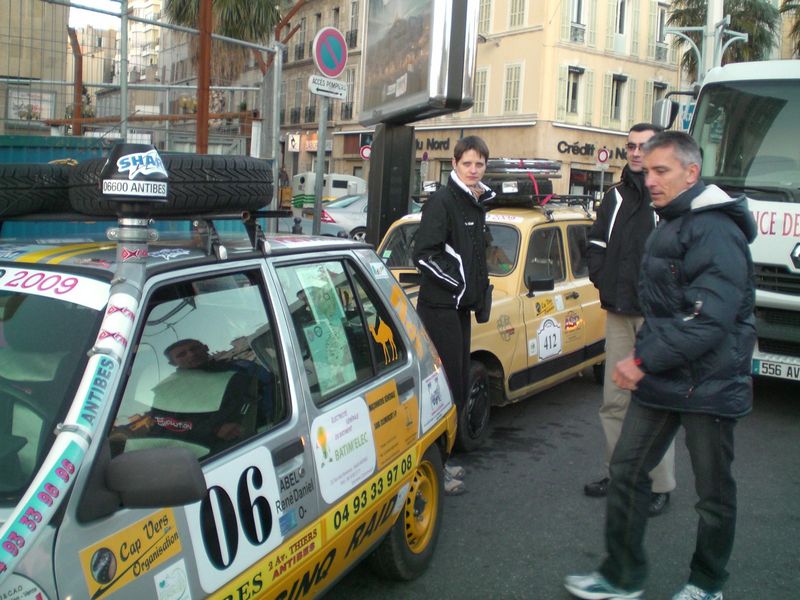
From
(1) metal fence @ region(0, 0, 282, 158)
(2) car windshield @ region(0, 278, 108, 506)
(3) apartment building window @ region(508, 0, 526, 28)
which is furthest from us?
(3) apartment building window @ region(508, 0, 526, 28)

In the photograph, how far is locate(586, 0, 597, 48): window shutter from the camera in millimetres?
34375

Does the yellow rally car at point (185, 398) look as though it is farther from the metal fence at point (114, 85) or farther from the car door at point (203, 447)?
the metal fence at point (114, 85)

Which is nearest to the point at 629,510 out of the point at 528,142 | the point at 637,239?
the point at 637,239

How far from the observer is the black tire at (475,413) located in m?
5.53

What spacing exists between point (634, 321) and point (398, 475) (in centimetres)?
187

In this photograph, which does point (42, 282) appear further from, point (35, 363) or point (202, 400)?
point (202, 400)

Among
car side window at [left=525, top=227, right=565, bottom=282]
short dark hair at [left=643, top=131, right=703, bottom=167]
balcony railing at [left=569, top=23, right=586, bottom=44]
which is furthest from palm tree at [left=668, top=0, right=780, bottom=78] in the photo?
short dark hair at [left=643, top=131, right=703, bottom=167]

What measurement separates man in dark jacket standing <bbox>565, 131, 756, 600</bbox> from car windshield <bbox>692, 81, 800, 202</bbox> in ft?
13.3

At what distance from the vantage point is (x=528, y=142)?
33.9 meters

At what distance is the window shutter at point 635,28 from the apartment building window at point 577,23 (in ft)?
9.83

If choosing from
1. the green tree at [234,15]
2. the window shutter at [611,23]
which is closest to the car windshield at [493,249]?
the green tree at [234,15]

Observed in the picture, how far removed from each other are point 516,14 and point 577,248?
97.6ft

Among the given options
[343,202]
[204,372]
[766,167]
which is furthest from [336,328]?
[343,202]

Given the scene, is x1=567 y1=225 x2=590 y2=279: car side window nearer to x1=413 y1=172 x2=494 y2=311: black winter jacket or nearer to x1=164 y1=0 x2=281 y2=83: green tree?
x1=413 y1=172 x2=494 y2=311: black winter jacket
